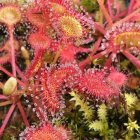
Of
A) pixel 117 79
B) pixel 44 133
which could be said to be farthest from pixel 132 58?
pixel 44 133

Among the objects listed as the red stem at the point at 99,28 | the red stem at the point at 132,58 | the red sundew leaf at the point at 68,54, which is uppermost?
the red stem at the point at 99,28

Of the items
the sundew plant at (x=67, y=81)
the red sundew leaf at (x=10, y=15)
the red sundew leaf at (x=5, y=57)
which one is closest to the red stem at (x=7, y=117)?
the sundew plant at (x=67, y=81)

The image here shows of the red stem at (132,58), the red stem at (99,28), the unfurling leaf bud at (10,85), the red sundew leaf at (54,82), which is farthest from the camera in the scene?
the red stem at (99,28)

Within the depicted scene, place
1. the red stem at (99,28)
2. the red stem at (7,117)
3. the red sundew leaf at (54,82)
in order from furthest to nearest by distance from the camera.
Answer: the red stem at (99,28), the red stem at (7,117), the red sundew leaf at (54,82)

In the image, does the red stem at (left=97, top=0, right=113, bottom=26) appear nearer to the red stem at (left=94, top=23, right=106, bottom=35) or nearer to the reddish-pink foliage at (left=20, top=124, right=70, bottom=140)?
the red stem at (left=94, top=23, right=106, bottom=35)

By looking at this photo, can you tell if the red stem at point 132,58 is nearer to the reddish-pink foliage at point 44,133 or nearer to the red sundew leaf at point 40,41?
the red sundew leaf at point 40,41

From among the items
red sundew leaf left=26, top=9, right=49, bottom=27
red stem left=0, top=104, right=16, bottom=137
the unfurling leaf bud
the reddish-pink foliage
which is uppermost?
red sundew leaf left=26, top=9, right=49, bottom=27

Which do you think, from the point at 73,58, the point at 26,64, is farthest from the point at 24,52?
the point at 73,58

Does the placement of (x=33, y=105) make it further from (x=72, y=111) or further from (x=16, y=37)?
(x=16, y=37)

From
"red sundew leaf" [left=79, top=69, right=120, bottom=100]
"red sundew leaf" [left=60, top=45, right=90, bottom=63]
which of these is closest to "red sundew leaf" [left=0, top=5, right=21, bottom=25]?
"red sundew leaf" [left=60, top=45, right=90, bottom=63]
